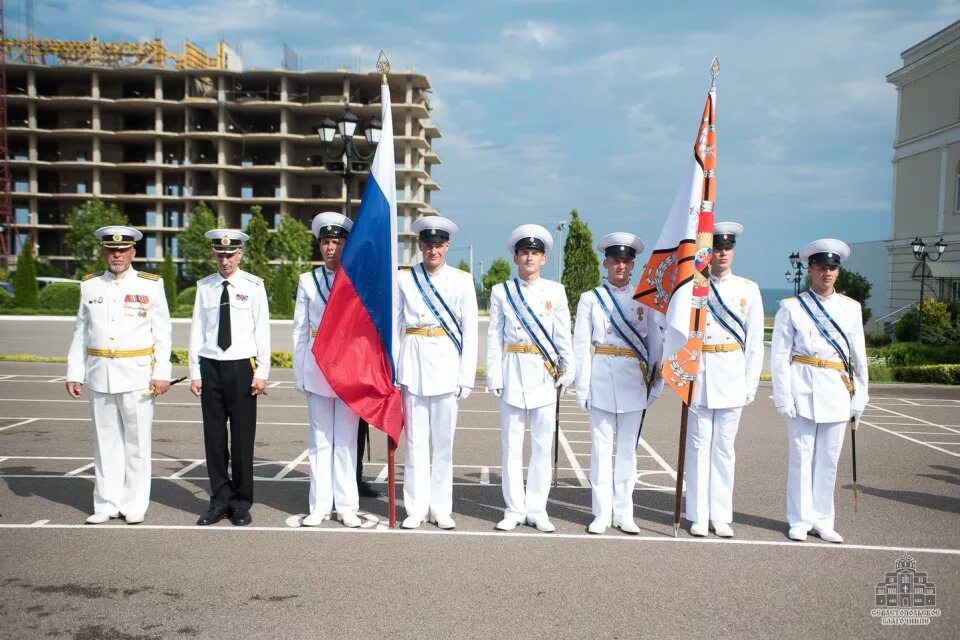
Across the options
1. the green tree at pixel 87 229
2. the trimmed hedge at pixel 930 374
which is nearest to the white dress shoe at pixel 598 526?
the trimmed hedge at pixel 930 374

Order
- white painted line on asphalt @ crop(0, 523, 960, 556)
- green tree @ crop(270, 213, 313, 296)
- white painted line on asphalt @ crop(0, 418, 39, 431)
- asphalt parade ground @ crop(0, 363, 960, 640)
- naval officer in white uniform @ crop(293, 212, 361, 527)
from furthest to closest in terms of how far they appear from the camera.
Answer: green tree @ crop(270, 213, 313, 296) < white painted line on asphalt @ crop(0, 418, 39, 431) < naval officer in white uniform @ crop(293, 212, 361, 527) < white painted line on asphalt @ crop(0, 523, 960, 556) < asphalt parade ground @ crop(0, 363, 960, 640)

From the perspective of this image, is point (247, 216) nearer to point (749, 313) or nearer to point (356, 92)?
point (356, 92)

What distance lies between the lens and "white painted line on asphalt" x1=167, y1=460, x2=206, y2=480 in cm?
750

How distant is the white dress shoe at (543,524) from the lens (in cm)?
584

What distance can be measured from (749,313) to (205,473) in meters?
5.44

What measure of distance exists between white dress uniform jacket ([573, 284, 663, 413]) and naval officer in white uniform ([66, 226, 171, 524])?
3364 millimetres

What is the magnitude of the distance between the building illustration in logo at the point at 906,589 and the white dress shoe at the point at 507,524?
252 cm

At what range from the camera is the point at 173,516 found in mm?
6105

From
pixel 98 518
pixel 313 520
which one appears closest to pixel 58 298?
pixel 98 518

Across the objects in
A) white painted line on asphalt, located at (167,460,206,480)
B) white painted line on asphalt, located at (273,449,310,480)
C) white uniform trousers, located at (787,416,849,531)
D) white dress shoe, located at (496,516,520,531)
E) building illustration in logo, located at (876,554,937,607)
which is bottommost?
white painted line on asphalt, located at (273,449,310,480)

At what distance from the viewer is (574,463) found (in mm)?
8688

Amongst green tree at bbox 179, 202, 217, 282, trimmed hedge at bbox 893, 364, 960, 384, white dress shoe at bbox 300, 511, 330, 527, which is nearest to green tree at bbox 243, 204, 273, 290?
green tree at bbox 179, 202, 217, 282

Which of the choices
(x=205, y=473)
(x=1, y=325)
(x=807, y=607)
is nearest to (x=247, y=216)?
(x=1, y=325)

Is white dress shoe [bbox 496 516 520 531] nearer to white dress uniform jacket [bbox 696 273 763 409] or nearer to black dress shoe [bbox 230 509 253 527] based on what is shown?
white dress uniform jacket [bbox 696 273 763 409]
